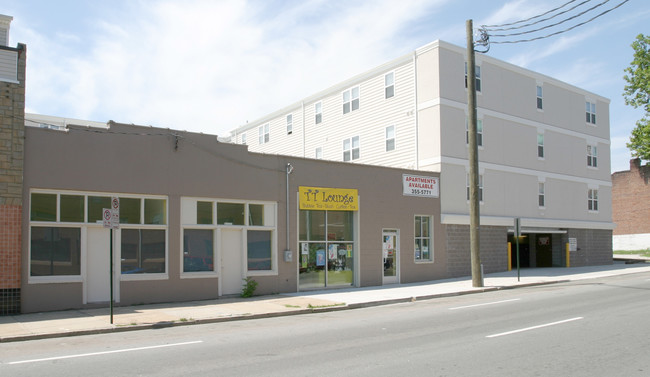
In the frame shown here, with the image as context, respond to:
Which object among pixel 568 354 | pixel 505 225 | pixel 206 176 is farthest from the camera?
pixel 505 225

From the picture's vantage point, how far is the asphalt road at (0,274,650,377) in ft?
25.0

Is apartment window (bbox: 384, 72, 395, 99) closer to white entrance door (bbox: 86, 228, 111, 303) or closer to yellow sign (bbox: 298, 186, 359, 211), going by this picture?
yellow sign (bbox: 298, 186, 359, 211)

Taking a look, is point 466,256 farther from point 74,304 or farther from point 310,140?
point 74,304

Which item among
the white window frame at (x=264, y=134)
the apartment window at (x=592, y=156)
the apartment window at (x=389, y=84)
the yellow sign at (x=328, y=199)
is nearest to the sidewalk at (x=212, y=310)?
the yellow sign at (x=328, y=199)

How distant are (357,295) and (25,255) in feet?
31.7

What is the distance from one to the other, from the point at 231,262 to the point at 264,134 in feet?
69.7

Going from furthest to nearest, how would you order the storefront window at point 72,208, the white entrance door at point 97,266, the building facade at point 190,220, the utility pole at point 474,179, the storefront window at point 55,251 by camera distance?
1. the utility pole at point 474,179
2. the white entrance door at point 97,266
3. the storefront window at point 72,208
4. the building facade at point 190,220
5. the storefront window at point 55,251

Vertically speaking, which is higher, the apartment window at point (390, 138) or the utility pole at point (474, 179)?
the apartment window at point (390, 138)

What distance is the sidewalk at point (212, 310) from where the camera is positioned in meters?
11.7

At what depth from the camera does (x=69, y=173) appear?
48.4 feet

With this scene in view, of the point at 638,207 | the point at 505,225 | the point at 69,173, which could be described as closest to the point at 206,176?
the point at 69,173

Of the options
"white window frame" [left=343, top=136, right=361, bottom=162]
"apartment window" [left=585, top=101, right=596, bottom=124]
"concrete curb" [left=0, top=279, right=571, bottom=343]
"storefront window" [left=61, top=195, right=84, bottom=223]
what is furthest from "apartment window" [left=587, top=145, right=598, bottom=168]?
"storefront window" [left=61, top=195, right=84, bottom=223]

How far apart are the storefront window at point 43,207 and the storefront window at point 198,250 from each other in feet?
12.1

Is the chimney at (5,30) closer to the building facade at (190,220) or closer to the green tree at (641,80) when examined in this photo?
the building facade at (190,220)
